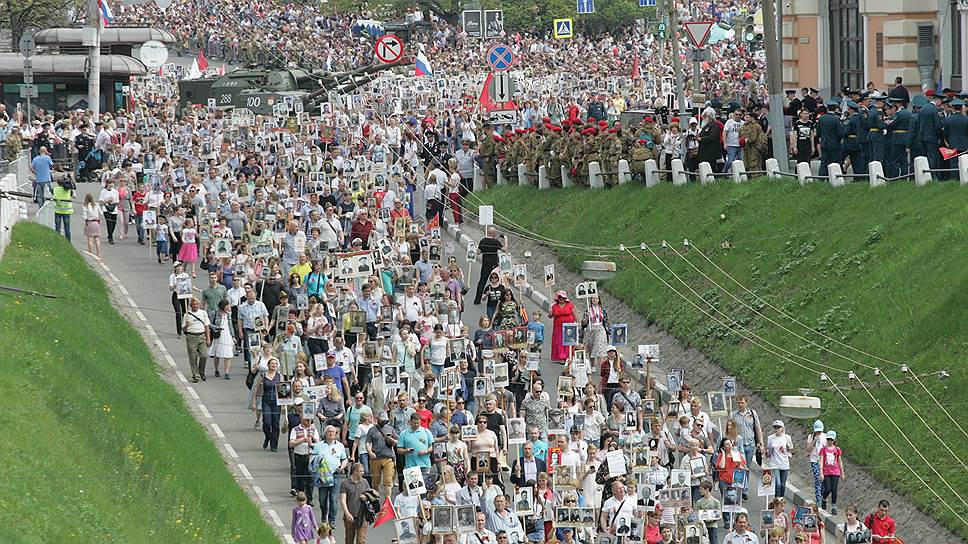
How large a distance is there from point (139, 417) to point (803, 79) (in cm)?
2689

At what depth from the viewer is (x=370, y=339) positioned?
32.6 meters

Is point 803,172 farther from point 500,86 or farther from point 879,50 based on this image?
point 879,50

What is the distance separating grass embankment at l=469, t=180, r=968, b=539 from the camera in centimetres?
2822

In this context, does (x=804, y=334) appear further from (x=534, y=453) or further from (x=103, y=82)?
(x=103, y=82)

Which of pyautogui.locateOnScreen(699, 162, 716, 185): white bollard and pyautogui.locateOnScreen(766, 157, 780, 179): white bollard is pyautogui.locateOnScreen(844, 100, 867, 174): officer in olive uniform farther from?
pyautogui.locateOnScreen(699, 162, 716, 185): white bollard

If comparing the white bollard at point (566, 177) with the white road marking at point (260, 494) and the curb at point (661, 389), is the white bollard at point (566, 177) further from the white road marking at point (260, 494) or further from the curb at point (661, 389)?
the white road marking at point (260, 494)

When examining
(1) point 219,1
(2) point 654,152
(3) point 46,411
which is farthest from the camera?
(1) point 219,1

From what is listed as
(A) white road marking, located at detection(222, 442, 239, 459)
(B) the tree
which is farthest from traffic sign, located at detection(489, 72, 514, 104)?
(B) the tree

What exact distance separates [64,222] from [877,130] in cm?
1550

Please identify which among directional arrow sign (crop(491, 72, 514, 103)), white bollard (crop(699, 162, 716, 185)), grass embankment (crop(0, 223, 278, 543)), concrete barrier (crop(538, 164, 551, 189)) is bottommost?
grass embankment (crop(0, 223, 278, 543))

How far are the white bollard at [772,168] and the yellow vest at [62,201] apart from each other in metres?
12.9

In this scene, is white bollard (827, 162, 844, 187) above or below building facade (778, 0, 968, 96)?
below

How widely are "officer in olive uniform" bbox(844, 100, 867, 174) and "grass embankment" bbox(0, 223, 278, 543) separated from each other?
473 inches

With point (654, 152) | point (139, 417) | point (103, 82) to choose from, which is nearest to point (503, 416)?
point (139, 417)
